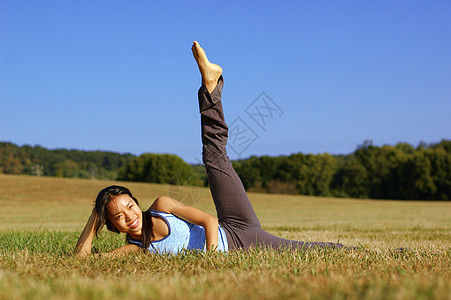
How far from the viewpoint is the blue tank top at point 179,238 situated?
4273 millimetres

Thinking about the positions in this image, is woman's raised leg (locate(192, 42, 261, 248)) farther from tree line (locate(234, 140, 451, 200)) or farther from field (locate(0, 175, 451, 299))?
tree line (locate(234, 140, 451, 200))

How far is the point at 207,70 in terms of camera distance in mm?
4312

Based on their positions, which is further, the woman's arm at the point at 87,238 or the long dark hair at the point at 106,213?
the woman's arm at the point at 87,238

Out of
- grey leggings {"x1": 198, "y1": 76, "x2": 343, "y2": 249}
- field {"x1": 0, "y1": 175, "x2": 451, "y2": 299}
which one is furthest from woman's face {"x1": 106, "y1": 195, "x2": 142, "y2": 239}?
grey leggings {"x1": 198, "y1": 76, "x2": 343, "y2": 249}

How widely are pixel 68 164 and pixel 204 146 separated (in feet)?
155

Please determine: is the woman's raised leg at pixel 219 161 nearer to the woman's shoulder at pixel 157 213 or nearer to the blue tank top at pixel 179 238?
the blue tank top at pixel 179 238

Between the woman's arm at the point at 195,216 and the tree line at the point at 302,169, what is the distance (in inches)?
1555

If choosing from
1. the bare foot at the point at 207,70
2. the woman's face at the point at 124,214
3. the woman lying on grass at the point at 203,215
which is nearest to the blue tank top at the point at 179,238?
the woman lying on grass at the point at 203,215

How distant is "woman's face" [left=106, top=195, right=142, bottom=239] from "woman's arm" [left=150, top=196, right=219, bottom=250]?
1.05ft

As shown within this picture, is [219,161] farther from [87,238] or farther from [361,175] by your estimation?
[361,175]

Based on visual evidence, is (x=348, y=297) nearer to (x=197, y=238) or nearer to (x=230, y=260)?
(x=230, y=260)

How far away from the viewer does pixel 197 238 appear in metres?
4.49

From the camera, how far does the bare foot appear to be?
431cm

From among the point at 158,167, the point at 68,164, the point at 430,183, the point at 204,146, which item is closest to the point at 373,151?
the point at 430,183
